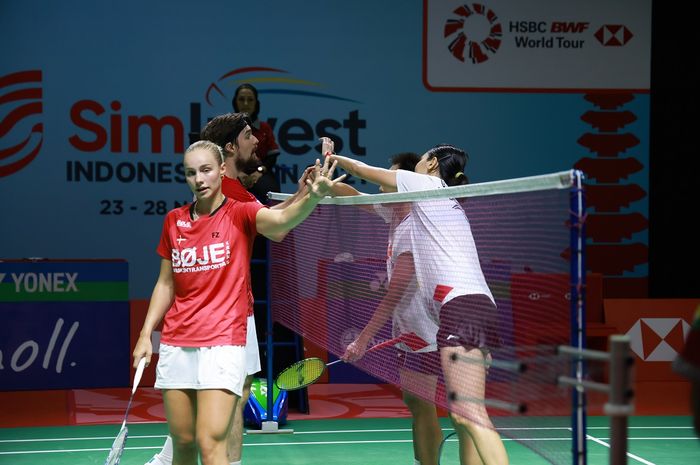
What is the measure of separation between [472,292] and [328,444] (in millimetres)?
3257

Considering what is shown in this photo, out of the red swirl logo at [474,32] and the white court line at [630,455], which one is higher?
the red swirl logo at [474,32]

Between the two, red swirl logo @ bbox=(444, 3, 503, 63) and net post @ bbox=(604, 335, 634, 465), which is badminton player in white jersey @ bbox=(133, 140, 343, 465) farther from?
red swirl logo @ bbox=(444, 3, 503, 63)

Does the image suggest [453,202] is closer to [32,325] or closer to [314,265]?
[314,265]

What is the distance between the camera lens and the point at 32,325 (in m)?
8.91

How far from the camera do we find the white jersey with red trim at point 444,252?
425 centimetres

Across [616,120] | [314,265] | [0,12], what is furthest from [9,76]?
[616,120]

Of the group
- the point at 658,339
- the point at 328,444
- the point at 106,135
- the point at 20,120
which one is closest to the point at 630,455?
the point at 328,444

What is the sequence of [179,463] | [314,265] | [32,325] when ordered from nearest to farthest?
[179,463]
[314,265]
[32,325]

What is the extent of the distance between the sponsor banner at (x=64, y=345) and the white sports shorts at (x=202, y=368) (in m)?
5.06

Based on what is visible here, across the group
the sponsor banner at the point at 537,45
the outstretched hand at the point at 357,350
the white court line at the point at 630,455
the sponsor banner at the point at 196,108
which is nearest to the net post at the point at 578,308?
the outstretched hand at the point at 357,350

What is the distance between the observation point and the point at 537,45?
11.7 metres

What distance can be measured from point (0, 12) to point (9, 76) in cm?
64

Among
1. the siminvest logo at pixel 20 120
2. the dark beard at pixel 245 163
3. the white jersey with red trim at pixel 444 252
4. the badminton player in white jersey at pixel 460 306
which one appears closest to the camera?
the badminton player in white jersey at pixel 460 306

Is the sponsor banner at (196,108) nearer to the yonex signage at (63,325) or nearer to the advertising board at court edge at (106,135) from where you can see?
the advertising board at court edge at (106,135)
